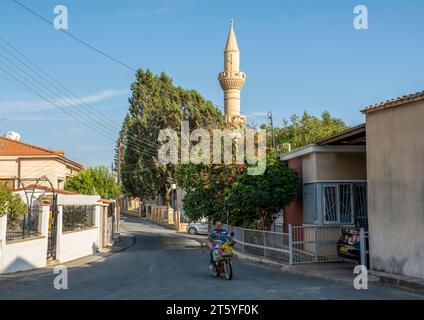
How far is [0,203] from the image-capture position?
1720cm

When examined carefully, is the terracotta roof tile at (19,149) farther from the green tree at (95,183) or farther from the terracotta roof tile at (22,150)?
the green tree at (95,183)

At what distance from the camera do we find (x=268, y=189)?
20906 millimetres

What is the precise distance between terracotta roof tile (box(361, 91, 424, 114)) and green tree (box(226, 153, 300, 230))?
706 centimetres

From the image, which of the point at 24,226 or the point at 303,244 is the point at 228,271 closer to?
the point at 303,244

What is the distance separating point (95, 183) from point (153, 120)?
13663mm

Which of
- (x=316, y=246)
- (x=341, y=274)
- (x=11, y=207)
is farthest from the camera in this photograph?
(x=11, y=207)

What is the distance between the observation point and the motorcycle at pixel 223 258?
44.5ft

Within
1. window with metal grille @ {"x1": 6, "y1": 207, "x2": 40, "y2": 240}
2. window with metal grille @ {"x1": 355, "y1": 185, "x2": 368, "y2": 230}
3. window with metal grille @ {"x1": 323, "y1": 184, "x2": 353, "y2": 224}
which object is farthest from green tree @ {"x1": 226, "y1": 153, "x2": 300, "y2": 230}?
window with metal grille @ {"x1": 6, "y1": 207, "x2": 40, "y2": 240}

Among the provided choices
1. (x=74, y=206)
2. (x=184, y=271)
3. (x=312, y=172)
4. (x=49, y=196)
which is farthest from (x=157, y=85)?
(x=184, y=271)

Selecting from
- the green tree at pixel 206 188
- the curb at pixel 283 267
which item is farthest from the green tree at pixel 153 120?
the curb at pixel 283 267

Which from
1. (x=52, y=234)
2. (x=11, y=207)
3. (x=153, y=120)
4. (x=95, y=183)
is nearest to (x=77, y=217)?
(x=52, y=234)

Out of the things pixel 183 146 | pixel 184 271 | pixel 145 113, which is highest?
pixel 145 113
